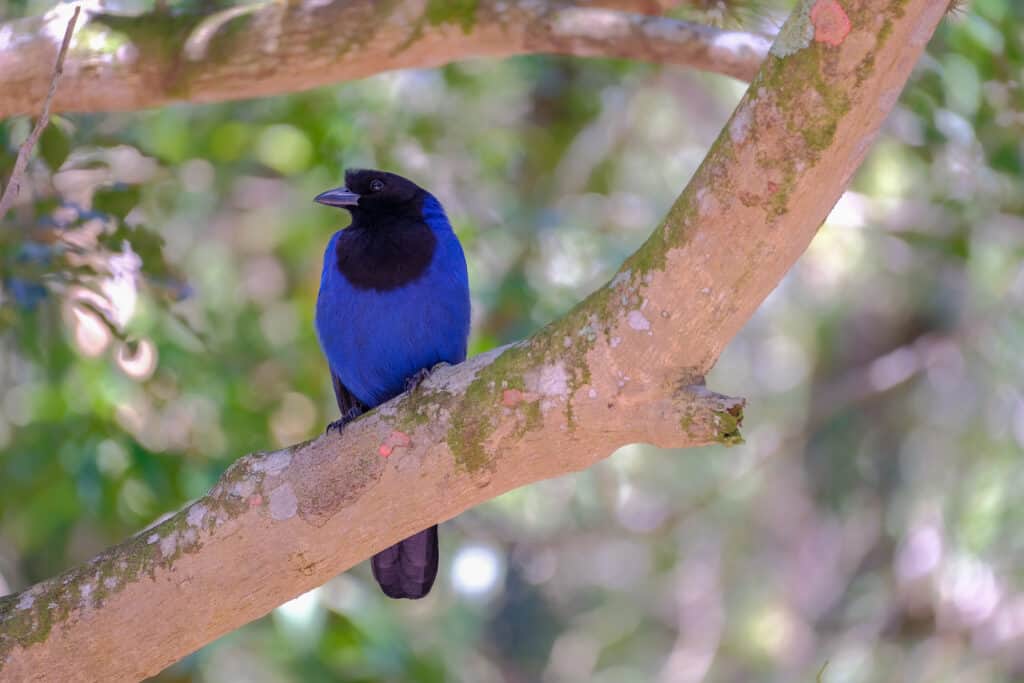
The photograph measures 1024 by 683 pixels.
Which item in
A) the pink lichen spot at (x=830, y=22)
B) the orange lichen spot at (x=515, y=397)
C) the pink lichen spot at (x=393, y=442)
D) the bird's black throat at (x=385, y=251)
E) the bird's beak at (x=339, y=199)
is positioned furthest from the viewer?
the bird's beak at (x=339, y=199)

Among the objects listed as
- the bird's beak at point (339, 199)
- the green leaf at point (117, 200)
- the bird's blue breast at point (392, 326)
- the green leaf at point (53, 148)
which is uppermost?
the green leaf at point (53, 148)

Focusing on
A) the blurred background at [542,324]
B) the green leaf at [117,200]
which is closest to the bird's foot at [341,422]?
the blurred background at [542,324]

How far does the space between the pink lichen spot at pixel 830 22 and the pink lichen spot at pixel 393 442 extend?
1322 mm

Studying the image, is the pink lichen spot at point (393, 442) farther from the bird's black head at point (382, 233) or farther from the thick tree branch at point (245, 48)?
the thick tree branch at point (245, 48)

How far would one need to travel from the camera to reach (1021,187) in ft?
19.6

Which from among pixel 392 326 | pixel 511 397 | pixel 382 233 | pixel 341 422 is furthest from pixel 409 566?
pixel 511 397

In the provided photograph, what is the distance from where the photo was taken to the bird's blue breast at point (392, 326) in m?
4.38

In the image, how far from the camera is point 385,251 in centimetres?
458

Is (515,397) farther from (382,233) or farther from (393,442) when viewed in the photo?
(382,233)

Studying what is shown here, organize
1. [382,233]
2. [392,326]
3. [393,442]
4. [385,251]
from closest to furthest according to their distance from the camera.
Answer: [393,442] < [392,326] < [385,251] < [382,233]

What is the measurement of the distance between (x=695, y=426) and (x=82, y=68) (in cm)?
250

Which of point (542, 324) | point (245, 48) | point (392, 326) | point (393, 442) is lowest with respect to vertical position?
point (542, 324)

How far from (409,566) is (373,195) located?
57.4 inches

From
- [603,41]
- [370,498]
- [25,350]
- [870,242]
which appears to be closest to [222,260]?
[25,350]
